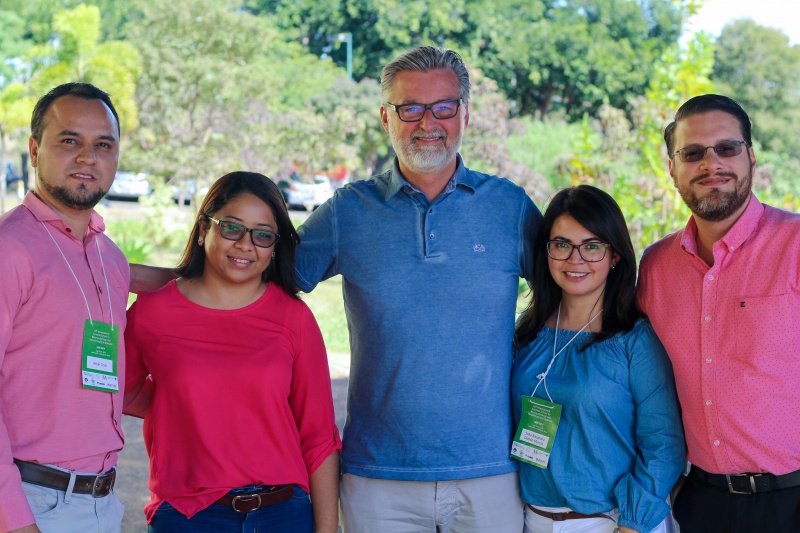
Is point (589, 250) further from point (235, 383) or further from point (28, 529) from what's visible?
point (28, 529)

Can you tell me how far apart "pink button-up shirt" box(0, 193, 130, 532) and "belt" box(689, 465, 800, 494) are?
2040 millimetres

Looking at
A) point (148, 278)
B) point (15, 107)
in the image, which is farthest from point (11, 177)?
point (148, 278)

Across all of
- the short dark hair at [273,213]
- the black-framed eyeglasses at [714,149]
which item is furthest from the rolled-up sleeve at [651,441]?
the short dark hair at [273,213]

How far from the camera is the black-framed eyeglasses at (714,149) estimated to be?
9.52ft

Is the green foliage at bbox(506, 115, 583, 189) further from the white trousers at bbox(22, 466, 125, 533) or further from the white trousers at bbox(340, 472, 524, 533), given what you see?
the white trousers at bbox(22, 466, 125, 533)

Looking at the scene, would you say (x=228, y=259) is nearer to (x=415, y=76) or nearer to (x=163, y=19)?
(x=415, y=76)

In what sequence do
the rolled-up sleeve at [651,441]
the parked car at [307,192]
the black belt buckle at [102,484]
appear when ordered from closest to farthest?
the black belt buckle at [102,484], the rolled-up sleeve at [651,441], the parked car at [307,192]

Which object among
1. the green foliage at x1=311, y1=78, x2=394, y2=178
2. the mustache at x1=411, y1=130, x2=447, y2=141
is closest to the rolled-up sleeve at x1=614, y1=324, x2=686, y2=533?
the mustache at x1=411, y1=130, x2=447, y2=141

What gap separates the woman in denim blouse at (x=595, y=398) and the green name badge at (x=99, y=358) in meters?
1.41

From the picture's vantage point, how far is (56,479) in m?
2.42

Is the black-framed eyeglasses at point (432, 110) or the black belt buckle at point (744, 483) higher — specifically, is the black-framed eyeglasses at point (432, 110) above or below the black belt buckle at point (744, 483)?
above

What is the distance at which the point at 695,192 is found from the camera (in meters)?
2.94

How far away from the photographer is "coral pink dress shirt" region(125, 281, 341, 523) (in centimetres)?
263

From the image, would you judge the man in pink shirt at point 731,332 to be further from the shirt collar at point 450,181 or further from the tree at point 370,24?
the tree at point 370,24
